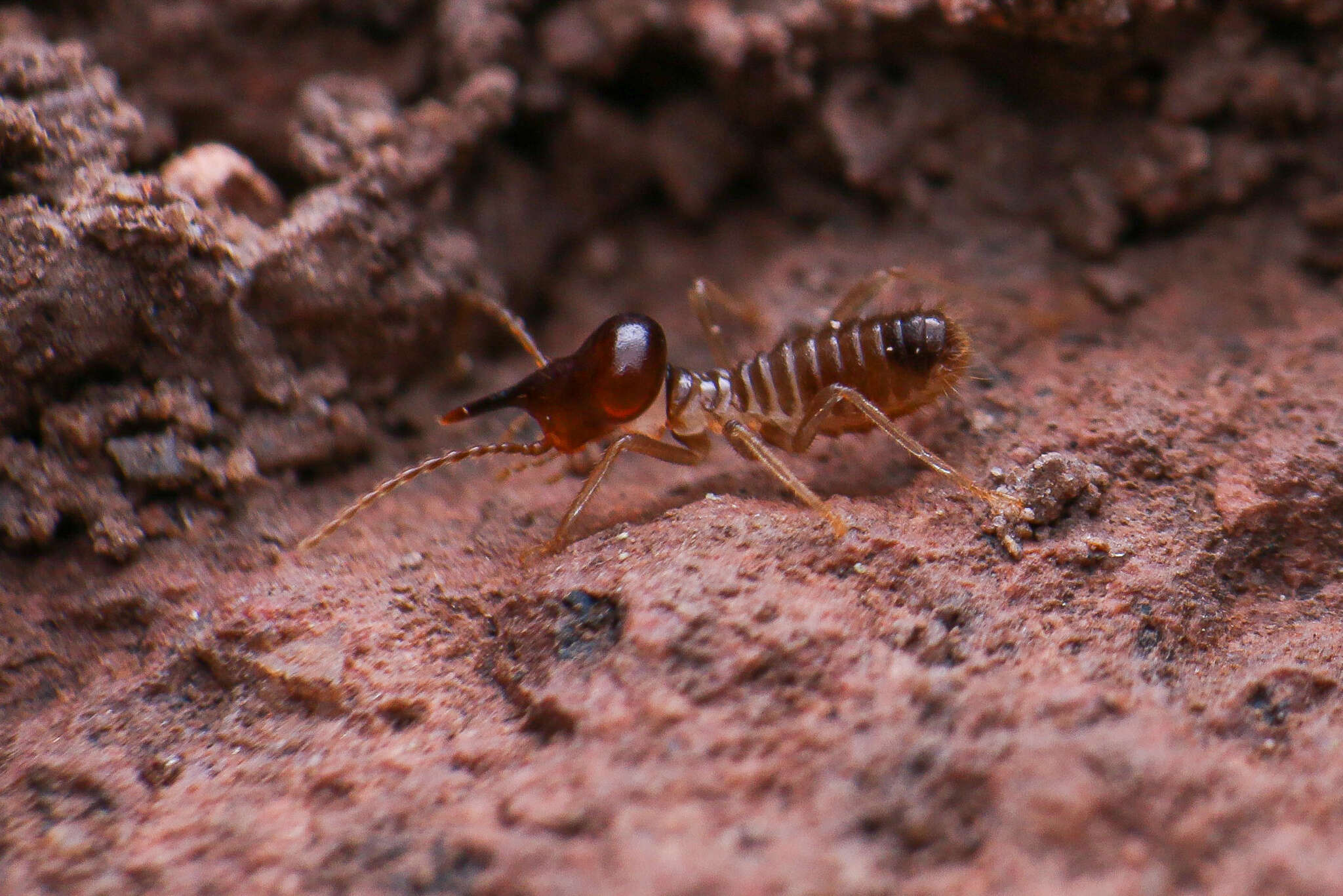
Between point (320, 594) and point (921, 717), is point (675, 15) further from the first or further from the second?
point (921, 717)

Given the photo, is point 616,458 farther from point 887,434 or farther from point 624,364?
point 887,434

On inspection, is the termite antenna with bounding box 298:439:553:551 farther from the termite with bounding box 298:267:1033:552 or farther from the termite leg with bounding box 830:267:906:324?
the termite leg with bounding box 830:267:906:324

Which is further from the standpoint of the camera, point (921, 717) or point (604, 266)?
point (604, 266)

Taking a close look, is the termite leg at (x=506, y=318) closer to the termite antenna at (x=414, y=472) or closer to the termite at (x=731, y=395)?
the termite at (x=731, y=395)

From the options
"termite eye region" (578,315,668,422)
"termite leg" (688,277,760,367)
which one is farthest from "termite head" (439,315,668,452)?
"termite leg" (688,277,760,367)

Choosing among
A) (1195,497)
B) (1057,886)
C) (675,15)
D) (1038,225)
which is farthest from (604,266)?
(1057,886)

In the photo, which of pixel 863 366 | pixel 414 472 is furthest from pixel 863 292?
pixel 414 472
